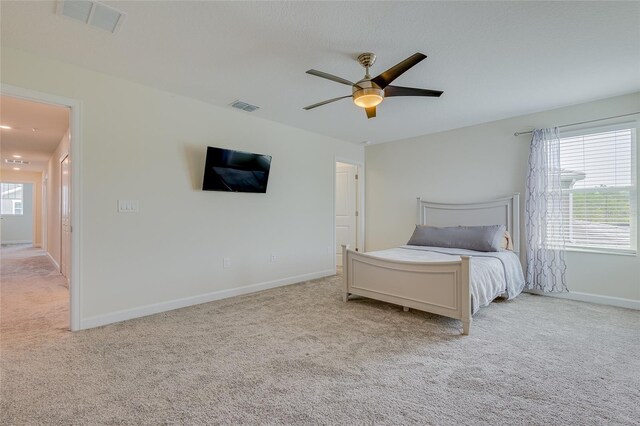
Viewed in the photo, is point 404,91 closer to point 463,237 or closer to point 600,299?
point 463,237

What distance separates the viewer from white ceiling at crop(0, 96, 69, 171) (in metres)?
3.69

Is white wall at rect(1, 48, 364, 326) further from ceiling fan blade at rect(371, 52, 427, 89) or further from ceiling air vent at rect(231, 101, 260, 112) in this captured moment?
ceiling fan blade at rect(371, 52, 427, 89)

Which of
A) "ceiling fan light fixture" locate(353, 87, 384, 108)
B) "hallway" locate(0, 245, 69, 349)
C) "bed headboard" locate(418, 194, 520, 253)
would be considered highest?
"ceiling fan light fixture" locate(353, 87, 384, 108)

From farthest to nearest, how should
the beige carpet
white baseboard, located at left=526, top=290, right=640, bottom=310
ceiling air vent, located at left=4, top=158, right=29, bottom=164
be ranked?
ceiling air vent, located at left=4, top=158, right=29, bottom=164, white baseboard, located at left=526, top=290, right=640, bottom=310, the beige carpet

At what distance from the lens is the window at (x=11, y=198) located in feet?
31.9

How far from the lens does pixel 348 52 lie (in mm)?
2518

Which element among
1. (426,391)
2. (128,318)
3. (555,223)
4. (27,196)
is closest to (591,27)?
(555,223)

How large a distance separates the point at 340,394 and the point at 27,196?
42.5 ft

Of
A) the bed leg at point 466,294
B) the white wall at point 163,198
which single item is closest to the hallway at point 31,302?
the white wall at point 163,198

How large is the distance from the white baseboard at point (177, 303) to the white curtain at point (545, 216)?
10.7 ft

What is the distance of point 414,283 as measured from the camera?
308 cm

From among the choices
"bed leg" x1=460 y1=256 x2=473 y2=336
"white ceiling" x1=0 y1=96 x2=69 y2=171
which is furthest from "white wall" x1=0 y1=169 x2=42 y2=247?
"bed leg" x1=460 y1=256 x2=473 y2=336

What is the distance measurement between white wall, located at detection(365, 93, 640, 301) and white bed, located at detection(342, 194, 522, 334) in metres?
0.44

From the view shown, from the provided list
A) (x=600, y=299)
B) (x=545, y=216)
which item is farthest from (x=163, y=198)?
(x=600, y=299)
